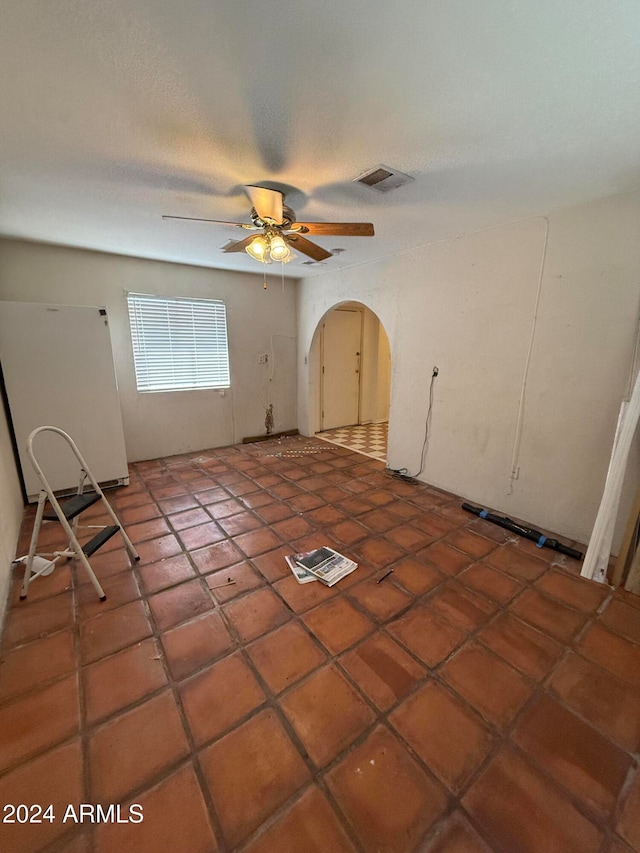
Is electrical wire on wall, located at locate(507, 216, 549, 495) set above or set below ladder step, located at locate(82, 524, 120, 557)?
above

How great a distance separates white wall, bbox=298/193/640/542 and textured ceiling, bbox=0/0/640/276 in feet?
1.17

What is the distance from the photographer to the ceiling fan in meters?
1.97

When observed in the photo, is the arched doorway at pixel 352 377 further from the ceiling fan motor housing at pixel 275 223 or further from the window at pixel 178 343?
the ceiling fan motor housing at pixel 275 223

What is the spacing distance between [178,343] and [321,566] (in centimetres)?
340

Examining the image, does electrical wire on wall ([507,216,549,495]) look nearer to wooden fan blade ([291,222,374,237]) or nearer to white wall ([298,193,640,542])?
white wall ([298,193,640,542])

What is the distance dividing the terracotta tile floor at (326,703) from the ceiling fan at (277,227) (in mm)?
2136

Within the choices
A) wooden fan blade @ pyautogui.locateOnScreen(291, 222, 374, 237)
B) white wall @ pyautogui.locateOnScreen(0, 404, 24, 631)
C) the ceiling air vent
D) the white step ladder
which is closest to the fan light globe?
wooden fan blade @ pyautogui.locateOnScreen(291, 222, 374, 237)

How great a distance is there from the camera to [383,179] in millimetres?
1941

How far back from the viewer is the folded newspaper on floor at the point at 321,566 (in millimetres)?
2113

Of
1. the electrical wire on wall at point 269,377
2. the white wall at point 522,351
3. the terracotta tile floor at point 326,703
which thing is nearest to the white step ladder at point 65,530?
the terracotta tile floor at point 326,703

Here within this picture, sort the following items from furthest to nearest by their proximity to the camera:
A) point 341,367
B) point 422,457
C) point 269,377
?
point 341,367, point 269,377, point 422,457

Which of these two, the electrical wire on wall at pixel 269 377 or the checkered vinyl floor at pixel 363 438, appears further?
the electrical wire on wall at pixel 269 377

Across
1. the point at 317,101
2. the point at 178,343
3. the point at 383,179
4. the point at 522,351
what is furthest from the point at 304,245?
the point at 178,343

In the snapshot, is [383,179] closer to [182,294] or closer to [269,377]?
[182,294]
